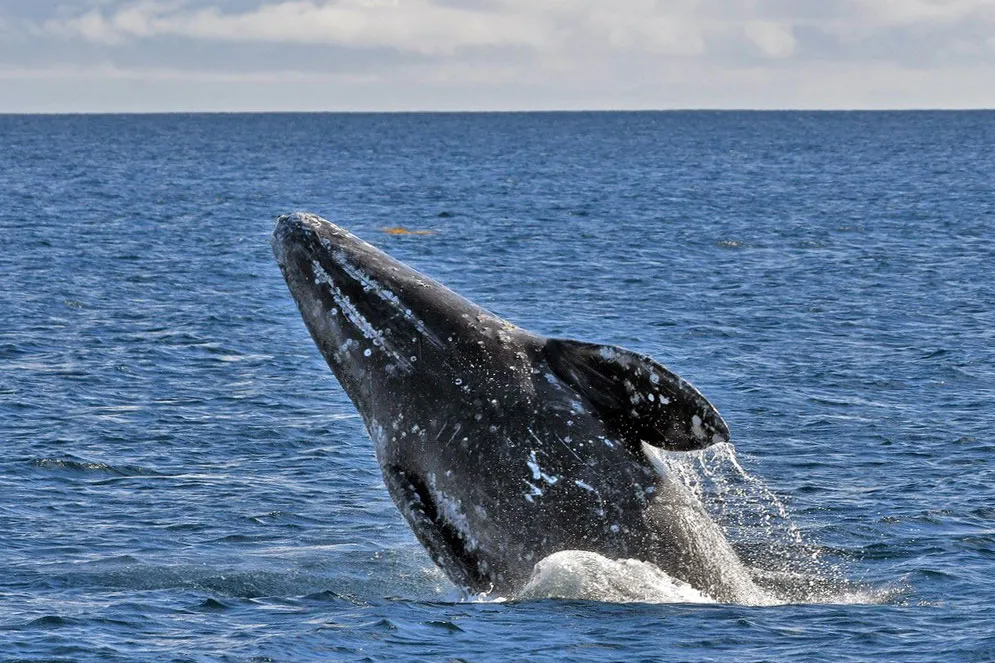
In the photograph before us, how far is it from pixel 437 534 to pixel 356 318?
7.82 ft

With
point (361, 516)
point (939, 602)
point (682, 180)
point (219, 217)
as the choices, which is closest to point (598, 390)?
point (939, 602)

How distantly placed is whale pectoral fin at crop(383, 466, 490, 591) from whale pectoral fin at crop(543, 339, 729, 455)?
1729 mm

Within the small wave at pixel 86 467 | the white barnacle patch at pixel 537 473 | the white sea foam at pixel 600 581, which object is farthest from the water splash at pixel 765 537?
the small wave at pixel 86 467

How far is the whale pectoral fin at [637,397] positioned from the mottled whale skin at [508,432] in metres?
0.01

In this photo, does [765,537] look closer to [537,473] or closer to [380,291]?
[537,473]

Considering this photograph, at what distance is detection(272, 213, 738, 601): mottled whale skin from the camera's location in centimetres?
1313

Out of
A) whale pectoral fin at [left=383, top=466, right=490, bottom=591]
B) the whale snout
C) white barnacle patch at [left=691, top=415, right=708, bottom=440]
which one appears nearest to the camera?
white barnacle patch at [left=691, top=415, right=708, bottom=440]

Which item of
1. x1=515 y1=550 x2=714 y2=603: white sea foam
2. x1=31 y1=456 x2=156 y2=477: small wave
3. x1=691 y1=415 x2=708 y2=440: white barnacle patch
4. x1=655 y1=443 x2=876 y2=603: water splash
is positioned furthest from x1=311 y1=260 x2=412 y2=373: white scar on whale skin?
x1=31 y1=456 x2=156 y2=477: small wave

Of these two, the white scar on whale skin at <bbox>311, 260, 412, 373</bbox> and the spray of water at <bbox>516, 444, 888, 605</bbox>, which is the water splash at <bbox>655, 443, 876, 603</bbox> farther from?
the white scar on whale skin at <bbox>311, 260, 412, 373</bbox>

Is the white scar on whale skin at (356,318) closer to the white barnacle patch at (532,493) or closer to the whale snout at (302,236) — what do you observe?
the whale snout at (302,236)

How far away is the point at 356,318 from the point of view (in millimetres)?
14555

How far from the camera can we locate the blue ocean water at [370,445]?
45.1ft

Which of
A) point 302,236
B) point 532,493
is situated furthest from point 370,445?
point 532,493

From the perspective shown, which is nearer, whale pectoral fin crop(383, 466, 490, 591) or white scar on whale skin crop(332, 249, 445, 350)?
whale pectoral fin crop(383, 466, 490, 591)
